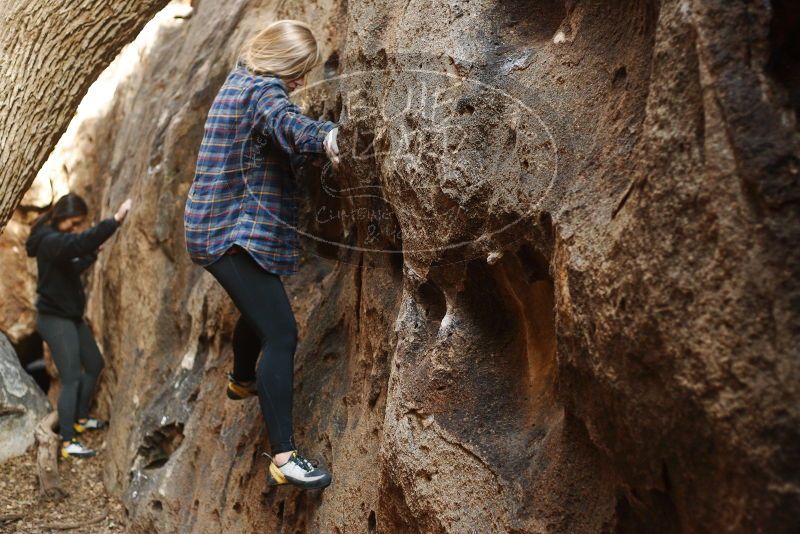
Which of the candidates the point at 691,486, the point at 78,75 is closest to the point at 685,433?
the point at 691,486

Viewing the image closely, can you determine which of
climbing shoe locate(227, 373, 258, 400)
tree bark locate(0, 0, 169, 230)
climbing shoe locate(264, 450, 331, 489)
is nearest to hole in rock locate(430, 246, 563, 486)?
climbing shoe locate(264, 450, 331, 489)

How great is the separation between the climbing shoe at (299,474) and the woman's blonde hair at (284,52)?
163 centimetres

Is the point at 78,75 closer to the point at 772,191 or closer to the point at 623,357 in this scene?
the point at 623,357

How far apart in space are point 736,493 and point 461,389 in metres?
1.26

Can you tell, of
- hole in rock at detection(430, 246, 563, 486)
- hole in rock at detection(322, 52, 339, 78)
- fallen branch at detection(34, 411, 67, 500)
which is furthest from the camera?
fallen branch at detection(34, 411, 67, 500)

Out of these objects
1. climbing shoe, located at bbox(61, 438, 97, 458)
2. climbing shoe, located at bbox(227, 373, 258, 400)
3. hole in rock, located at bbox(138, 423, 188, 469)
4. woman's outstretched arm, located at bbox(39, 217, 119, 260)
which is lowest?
climbing shoe, located at bbox(61, 438, 97, 458)

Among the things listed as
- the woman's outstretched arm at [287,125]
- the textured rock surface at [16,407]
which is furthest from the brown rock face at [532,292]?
the textured rock surface at [16,407]

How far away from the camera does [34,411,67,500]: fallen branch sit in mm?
5871

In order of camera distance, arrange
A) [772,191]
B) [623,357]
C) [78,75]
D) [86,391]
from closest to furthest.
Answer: [772,191] < [623,357] < [78,75] < [86,391]

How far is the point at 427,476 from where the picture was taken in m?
2.87

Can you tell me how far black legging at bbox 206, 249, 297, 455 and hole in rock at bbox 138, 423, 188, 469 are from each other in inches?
69.0

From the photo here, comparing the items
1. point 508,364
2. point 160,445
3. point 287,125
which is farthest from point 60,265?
point 508,364

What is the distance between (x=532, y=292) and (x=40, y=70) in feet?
8.16

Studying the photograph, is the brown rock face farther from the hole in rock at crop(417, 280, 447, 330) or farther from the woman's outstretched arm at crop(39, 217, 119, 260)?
the woman's outstretched arm at crop(39, 217, 119, 260)
